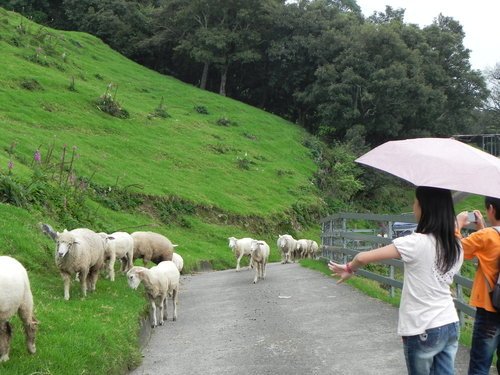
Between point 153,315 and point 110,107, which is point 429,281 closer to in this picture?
point 153,315

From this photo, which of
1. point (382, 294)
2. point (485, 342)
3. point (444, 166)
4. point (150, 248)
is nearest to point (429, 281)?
point (444, 166)

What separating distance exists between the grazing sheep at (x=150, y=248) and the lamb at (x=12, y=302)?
28.9 ft

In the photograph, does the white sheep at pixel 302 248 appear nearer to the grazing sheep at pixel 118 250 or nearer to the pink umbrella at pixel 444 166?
the grazing sheep at pixel 118 250

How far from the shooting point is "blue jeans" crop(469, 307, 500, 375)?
18.5ft

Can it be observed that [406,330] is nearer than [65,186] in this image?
Yes

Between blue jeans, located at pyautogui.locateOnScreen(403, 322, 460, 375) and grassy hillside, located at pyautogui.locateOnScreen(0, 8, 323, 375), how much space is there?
406 cm

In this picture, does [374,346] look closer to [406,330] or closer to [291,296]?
[406,330]

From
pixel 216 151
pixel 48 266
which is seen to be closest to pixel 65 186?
pixel 48 266

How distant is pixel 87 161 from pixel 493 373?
25480 mm

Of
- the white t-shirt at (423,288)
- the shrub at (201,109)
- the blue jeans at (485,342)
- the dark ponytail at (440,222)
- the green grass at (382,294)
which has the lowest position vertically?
the green grass at (382,294)

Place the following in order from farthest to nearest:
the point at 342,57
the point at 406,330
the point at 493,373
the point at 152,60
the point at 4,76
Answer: the point at 152,60 < the point at 342,57 < the point at 4,76 < the point at 493,373 < the point at 406,330

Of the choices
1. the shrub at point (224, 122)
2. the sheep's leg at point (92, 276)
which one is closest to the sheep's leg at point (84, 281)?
the sheep's leg at point (92, 276)

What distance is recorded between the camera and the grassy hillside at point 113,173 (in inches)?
369

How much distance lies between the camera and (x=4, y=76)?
38125 mm
